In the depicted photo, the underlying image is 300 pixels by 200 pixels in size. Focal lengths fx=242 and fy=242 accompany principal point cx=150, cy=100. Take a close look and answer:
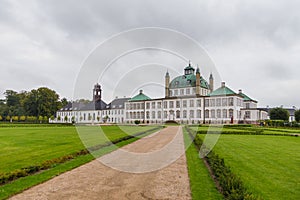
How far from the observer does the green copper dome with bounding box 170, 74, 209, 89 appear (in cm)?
7163

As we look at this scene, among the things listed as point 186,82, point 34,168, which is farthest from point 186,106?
point 34,168

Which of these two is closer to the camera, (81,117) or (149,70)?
(149,70)

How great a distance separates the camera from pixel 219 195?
260 inches

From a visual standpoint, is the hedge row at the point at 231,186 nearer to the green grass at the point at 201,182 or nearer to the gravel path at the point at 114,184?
the green grass at the point at 201,182

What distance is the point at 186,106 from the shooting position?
69500 millimetres

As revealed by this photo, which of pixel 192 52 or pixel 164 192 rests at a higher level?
pixel 192 52

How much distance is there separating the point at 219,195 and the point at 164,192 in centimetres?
153

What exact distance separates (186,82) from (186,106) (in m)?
7.78

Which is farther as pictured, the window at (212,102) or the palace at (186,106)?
the window at (212,102)

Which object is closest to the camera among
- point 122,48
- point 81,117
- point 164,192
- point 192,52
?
point 164,192

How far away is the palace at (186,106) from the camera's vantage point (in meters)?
61.6

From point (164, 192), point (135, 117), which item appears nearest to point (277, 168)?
point (164, 192)

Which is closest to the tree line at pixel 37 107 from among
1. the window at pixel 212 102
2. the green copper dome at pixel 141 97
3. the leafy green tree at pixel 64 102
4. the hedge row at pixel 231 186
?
the leafy green tree at pixel 64 102

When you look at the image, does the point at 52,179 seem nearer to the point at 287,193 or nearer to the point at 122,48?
the point at 287,193
